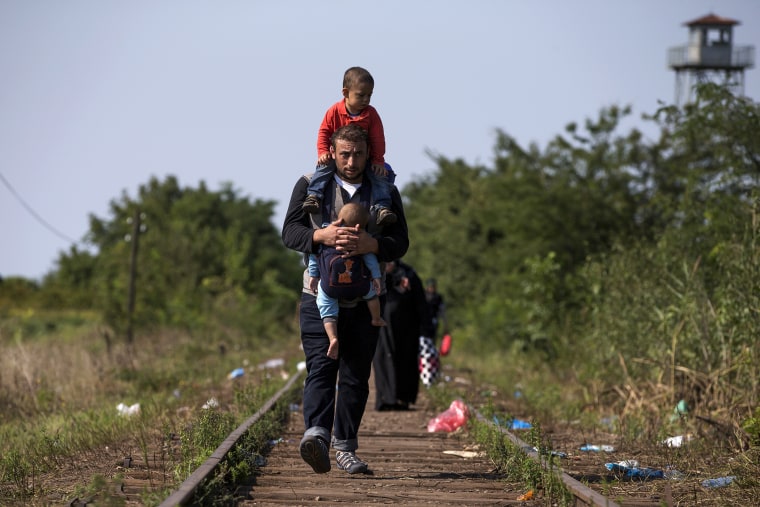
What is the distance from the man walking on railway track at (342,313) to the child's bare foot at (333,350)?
0.33ft

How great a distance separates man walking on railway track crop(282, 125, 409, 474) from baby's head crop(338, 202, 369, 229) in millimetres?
73

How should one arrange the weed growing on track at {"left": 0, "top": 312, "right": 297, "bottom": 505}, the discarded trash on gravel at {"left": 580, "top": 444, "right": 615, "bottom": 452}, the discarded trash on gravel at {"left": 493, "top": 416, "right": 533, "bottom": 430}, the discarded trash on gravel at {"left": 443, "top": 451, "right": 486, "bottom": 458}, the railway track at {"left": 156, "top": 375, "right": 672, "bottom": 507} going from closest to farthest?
the railway track at {"left": 156, "top": 375, "right": 672, "bottom": 507} < the weed growing on track at {"left": 0, "top": 312, "right": 297, "bottom": 505} < the discarded trash on gravel at {"left": 443, "top": 451, "right": 486, "bottom": 458} < the discarded trash on gravel at {"left": 580, "top": 444, "right": 615, "bottom": 452} < the discarded trash on gravel at {"left": 493, "top": 416, "right": 533, "bottom": 430}

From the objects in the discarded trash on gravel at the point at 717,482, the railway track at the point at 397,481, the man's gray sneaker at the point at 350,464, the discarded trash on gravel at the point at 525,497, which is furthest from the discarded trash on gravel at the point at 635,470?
the man's gray sneaker at the point at 350,464

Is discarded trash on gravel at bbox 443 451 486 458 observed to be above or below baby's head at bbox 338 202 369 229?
below

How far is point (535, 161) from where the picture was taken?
31.3 m

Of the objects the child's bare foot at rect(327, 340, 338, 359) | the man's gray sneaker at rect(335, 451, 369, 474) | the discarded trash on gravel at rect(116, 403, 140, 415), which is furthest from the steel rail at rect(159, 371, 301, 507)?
the discarded trash on gravel at rect(116, 403, 140, 415)

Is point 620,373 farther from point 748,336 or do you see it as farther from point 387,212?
point 387,212

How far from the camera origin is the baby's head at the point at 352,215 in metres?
6.83

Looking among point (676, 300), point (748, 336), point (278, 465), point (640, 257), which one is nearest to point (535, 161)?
point (640, 257)

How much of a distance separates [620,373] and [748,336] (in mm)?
3703

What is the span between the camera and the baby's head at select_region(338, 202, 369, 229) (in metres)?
6.83

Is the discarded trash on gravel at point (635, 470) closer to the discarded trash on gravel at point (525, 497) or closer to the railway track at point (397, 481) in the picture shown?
the railway track at point (397, 481)

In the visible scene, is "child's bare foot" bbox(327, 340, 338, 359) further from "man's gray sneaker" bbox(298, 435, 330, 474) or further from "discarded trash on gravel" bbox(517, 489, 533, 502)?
"discarded trash on gravel" bbox(517, 489, 533, 502)

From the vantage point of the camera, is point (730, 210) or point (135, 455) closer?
point (135, 455)
